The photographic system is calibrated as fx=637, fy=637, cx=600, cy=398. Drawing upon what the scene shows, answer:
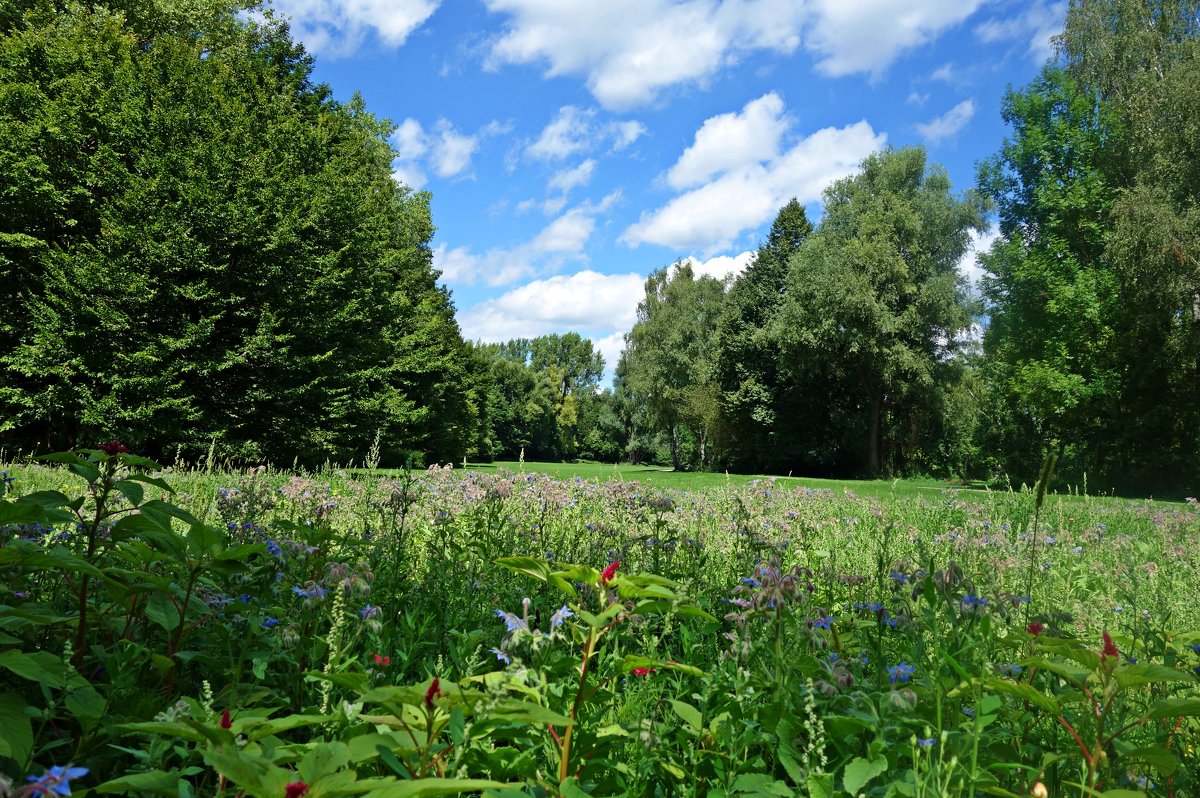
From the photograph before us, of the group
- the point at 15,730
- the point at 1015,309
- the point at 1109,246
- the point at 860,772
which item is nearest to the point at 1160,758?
the point at 860,772

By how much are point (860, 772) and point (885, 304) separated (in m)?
29.1

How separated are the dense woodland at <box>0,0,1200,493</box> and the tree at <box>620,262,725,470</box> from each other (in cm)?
35

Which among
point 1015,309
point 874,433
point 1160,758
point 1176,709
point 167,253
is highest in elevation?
point 1015,309

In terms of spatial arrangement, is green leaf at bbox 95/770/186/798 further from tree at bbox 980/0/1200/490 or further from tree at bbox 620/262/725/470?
tree at bbox 620/262/725/470

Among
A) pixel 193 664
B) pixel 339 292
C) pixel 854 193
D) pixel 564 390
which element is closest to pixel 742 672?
pixel 193 664

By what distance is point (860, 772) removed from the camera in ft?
4.35

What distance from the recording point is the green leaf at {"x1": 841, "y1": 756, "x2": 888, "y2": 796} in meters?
1.28

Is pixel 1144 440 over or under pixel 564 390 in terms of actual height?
under

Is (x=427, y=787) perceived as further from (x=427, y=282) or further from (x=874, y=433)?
(x=427, y=282)

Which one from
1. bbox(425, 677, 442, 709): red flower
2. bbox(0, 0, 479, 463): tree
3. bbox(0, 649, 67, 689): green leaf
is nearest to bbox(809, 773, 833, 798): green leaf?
bbox(425, 677, 442, 709): red flower

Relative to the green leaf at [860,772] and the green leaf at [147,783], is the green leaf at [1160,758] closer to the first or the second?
the green leaf at [860,772]

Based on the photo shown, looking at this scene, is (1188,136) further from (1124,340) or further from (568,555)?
(568,555)

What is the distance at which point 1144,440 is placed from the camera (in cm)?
2247

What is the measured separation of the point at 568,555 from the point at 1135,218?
22620 millimetres
